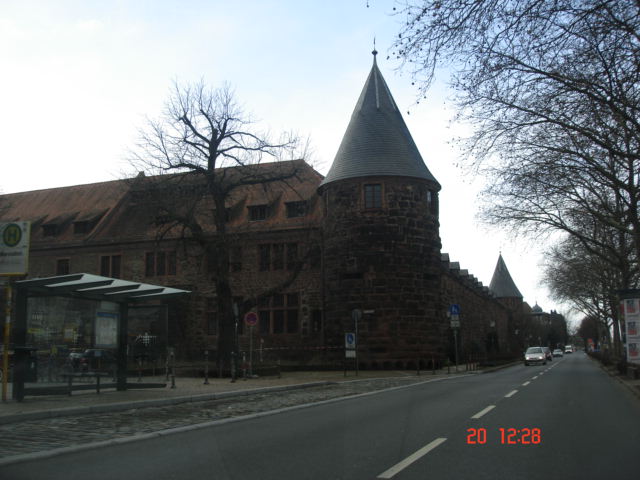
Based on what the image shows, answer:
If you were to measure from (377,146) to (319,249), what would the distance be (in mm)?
7146

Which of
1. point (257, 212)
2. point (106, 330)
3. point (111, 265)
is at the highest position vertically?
point (257, 212)

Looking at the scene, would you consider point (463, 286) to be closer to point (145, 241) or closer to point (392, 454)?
point (145, 241)

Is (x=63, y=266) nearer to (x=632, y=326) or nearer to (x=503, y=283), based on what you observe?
(x=632, y=326)

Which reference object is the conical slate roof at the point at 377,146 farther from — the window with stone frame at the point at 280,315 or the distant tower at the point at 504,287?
the distant tower at the point at 504,287

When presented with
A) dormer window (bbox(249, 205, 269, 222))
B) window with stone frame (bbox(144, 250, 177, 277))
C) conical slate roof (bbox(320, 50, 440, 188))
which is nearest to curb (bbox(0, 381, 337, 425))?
conical slate roof (bbox(320, 50, 440, 188))

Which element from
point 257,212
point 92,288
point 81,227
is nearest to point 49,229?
point 81,227

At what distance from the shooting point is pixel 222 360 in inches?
1089

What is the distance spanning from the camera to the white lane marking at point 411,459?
6.37 m

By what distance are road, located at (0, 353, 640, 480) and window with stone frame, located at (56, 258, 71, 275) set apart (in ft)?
123

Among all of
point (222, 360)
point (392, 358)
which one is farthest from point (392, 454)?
point (392, 358)

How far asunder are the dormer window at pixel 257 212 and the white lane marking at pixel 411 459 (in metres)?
34.0

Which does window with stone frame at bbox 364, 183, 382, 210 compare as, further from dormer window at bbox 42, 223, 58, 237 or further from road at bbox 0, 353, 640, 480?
dormer window at bbox 42, 223, 58, 237

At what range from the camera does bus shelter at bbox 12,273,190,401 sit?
1323 cm

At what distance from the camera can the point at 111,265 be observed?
44688 millimetres
